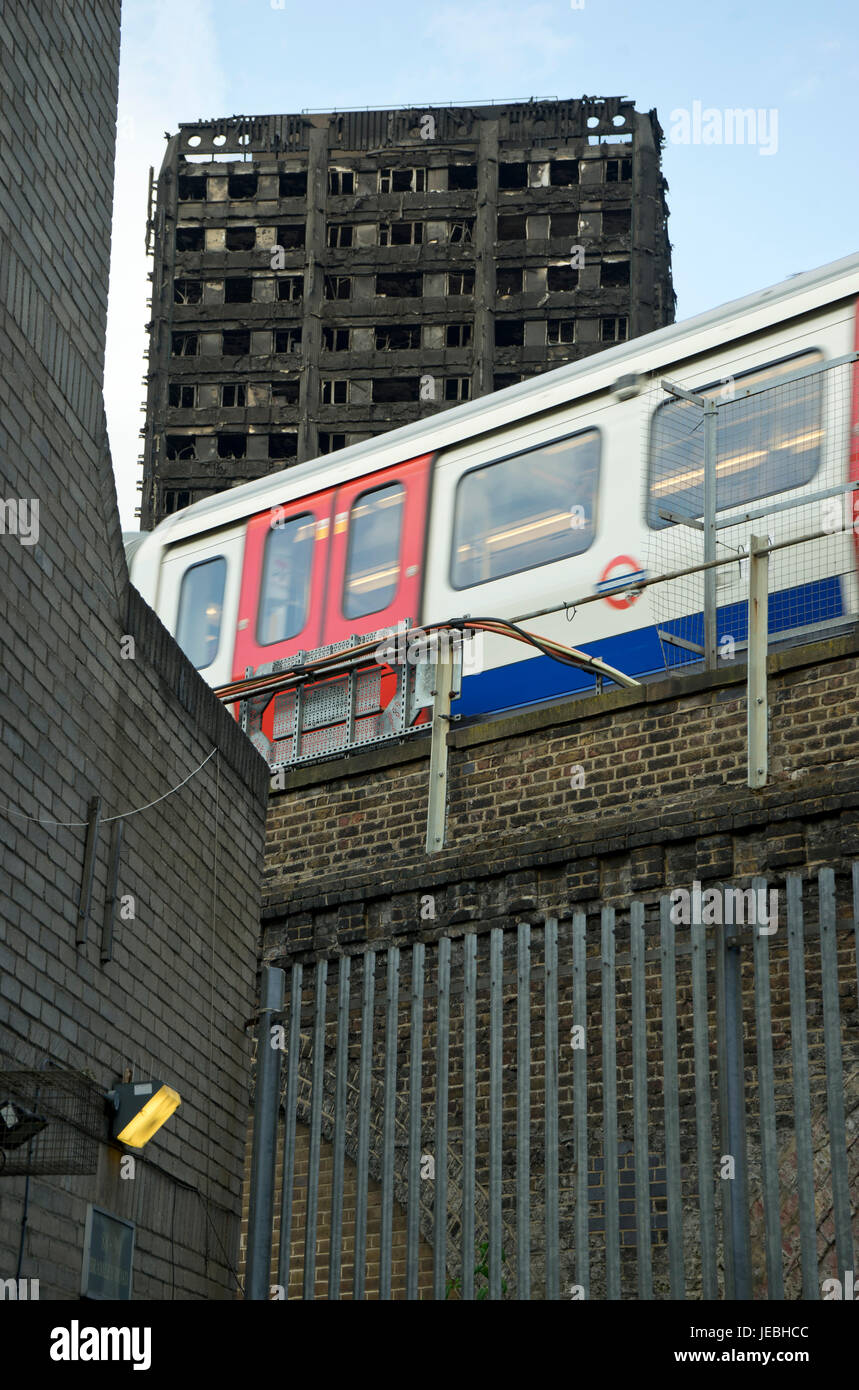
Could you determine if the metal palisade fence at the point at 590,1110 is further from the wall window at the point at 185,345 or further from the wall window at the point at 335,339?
the wall window at the point at 185,345

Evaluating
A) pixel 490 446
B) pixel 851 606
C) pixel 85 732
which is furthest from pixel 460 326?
pixel 85 732

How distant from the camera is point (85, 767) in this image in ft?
27.9

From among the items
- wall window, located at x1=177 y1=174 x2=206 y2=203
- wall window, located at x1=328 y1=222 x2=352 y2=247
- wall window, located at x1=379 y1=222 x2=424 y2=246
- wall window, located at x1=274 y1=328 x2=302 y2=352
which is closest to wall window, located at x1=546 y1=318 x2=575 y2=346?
wall window, located at x1=379 y1=222 x2=424 y2=246

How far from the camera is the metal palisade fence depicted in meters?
7.68

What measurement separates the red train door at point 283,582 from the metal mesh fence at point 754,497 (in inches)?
147

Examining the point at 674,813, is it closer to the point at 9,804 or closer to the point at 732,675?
the point at 732,675

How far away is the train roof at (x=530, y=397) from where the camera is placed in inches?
546

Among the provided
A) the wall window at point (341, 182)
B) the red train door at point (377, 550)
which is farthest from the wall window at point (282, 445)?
the red train door at point (377, 550)

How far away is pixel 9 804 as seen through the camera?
766cm

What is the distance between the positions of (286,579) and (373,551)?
1147 millimetres

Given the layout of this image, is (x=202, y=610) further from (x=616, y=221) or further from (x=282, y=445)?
(x=616, y=221)

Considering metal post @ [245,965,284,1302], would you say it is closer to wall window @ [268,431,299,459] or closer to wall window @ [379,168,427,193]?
wall window @ [268,431,299,459]

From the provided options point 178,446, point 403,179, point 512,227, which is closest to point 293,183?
point 403,179

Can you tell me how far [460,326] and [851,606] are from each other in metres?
48.0
